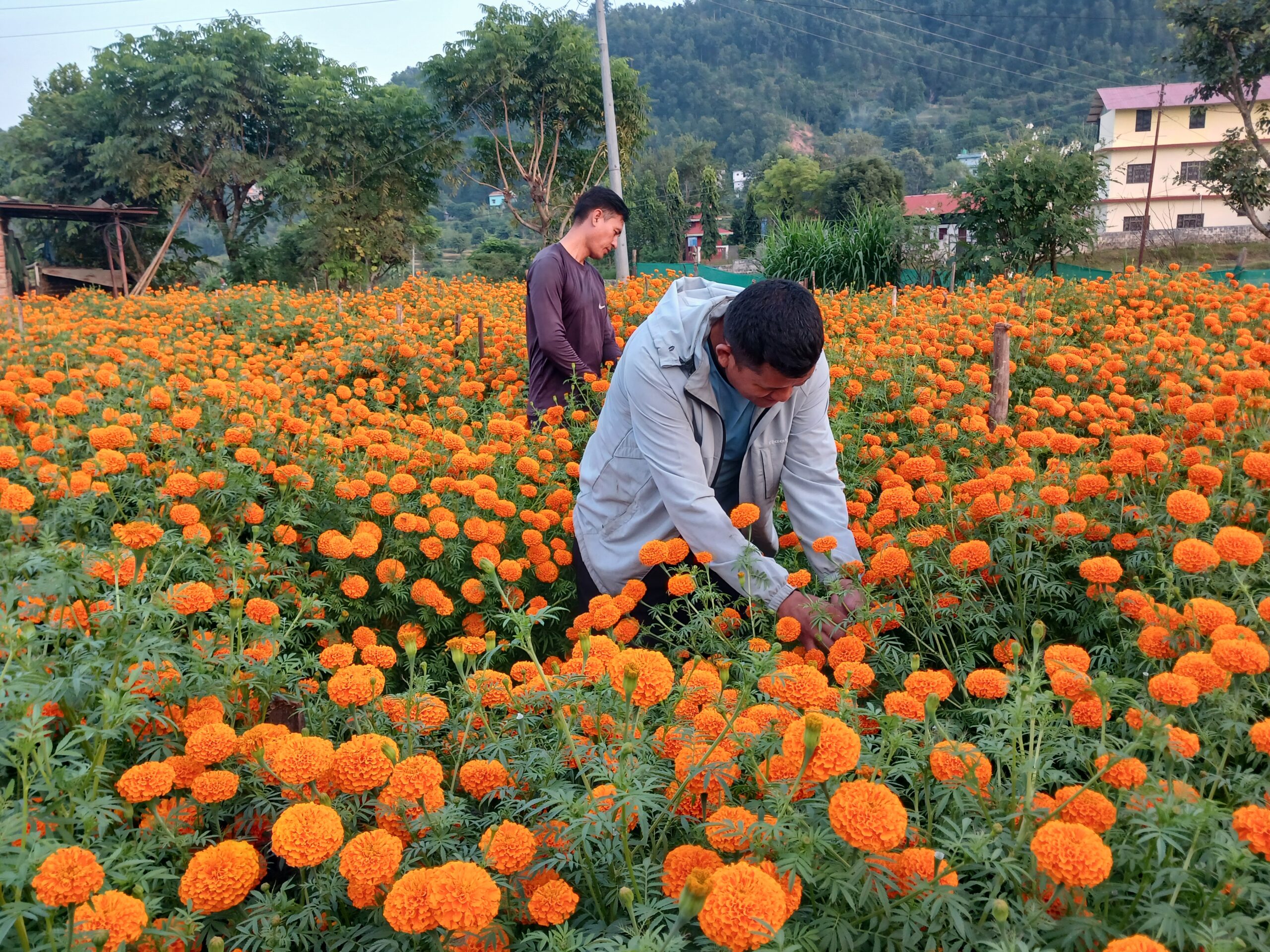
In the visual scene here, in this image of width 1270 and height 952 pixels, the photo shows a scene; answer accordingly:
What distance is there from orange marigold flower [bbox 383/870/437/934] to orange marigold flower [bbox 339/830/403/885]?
0.24ft

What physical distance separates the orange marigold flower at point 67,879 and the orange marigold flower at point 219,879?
117mm

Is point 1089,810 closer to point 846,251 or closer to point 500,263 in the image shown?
point 846,251

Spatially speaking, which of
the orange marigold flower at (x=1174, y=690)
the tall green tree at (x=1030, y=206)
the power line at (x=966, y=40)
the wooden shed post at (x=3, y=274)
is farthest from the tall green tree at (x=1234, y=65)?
the power line at (x=966, y=40)

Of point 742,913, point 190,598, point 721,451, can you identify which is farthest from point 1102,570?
point 190,598

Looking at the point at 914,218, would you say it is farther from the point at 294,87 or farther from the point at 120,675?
the point at 294,87

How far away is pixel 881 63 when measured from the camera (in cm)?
9350

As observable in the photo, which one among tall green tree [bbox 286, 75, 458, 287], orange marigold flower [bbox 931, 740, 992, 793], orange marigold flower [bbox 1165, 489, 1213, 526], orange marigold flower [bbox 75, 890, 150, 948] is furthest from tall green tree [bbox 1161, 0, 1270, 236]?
orange marigold flower [bbox 75, 890, 150, 948]

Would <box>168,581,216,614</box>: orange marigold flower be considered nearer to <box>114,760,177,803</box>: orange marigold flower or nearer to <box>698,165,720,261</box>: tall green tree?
<box>114,760,177,803</box>: orange marigold flower

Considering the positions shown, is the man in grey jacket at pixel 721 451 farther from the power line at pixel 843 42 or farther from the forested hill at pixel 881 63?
the power line at pixel 843 42

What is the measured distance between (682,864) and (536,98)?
32.3 m

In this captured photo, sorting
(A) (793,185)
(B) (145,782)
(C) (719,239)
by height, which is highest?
(A) (793,185)

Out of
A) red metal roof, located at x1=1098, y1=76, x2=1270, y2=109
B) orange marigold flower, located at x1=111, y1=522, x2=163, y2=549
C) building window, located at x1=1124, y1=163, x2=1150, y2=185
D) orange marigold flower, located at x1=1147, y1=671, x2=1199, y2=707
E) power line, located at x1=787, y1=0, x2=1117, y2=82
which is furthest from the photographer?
power line, located at x1=787, y1=0, x2=1117, y2=82


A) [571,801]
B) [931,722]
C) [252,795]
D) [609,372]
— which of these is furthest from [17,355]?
[931,722]

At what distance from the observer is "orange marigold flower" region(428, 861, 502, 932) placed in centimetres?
105
